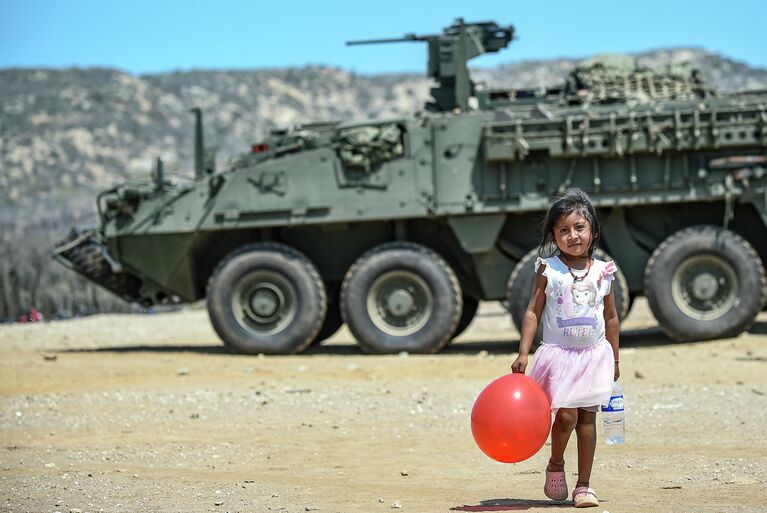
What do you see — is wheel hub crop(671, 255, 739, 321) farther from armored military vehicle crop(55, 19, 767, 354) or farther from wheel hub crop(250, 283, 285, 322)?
wheel hub crop(250, 283, 285, 322)

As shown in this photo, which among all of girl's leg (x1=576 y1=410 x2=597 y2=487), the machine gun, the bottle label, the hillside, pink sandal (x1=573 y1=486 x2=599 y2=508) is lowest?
pink sandal (x1=573 y1=486 x2=599 y2=508)

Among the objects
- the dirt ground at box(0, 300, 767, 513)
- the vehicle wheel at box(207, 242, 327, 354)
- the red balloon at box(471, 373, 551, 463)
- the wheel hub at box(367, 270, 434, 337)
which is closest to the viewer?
the red balloon at box(471, 373, 551, 463)

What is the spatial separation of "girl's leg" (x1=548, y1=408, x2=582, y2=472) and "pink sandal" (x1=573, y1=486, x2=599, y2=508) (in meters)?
0.19

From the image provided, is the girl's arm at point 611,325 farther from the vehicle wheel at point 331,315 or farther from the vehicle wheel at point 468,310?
the vehicle wheel at point 331,315

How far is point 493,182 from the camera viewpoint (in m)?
15.1

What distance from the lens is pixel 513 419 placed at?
6039mm

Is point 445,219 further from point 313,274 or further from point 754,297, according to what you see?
point 754,297

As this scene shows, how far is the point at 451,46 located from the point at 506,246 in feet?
8.55

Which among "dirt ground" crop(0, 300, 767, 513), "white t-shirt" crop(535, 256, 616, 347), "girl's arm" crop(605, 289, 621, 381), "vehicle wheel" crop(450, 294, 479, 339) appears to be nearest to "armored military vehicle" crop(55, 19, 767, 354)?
"vehicle wheel" crop(450, 294, 479, 339)

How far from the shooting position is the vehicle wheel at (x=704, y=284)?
47.5 feet

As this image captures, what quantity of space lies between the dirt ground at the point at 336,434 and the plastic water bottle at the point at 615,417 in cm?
29

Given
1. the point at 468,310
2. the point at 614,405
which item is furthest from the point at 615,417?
the point at 468,310

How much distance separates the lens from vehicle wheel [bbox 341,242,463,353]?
589 inches

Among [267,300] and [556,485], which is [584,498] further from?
[267,300]
